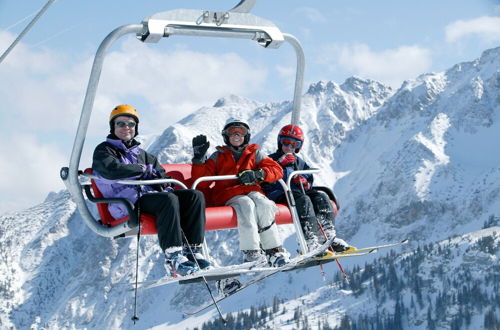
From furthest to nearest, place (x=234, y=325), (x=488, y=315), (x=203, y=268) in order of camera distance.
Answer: (x=234, y=325) → (x=488, y=315) → (x=203, y=268)

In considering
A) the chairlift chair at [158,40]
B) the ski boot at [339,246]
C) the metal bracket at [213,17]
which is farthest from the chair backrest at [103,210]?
the ski boot at [339,246]

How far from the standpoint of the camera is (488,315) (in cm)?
15388

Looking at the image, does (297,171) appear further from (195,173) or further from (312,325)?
(312,325)

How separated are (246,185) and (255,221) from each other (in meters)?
0.55

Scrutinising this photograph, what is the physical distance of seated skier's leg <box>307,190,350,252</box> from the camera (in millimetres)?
8641

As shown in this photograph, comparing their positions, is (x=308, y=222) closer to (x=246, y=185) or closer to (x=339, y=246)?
(x=339, y=246)

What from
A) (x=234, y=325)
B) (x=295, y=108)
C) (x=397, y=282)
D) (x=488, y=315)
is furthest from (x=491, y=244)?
(x=295, y=108)

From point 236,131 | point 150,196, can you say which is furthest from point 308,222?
point 150,196

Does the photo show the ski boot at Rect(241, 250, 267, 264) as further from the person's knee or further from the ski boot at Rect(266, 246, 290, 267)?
the person's knee

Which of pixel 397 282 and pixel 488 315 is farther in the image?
pixel 397 282

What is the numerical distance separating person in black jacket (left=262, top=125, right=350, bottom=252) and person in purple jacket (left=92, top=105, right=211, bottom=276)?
1582 millimetres

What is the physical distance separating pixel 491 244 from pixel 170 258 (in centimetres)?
20139

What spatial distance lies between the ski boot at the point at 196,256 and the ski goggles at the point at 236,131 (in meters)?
1.53

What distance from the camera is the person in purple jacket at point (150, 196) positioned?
282 inches
